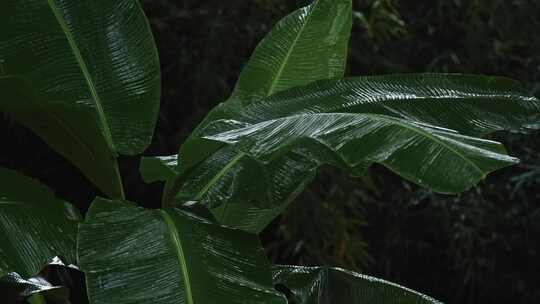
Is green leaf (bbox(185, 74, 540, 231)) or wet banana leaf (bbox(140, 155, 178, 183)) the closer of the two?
green leaf (bbox(185, 74, 540, 231))

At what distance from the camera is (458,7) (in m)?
3.24

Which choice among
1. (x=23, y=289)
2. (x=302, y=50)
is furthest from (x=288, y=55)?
(x=23, y=289)

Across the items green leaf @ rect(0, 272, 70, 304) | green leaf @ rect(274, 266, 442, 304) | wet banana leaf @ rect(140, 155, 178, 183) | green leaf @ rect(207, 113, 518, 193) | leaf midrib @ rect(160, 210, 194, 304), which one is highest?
green leaf @ rect(207, 113, 518, 193)

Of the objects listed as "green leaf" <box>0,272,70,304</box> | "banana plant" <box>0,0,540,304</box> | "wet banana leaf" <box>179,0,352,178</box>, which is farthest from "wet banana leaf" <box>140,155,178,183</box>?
"wet banana leaf" <box>179,0,352,178</box>

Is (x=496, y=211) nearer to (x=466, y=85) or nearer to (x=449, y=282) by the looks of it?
(x=449, y=282)

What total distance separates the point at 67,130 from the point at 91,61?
0.50 ft

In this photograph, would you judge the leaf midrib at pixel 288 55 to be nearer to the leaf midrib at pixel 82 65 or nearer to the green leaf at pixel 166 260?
the leaf midrib at pixel 82 65

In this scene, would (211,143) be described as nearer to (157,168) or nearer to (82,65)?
(157,168)

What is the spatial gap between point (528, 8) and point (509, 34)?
107 mm

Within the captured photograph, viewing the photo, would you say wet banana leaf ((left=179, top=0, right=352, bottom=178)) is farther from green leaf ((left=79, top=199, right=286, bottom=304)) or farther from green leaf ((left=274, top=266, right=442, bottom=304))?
green leaf ((left=79, top=199, right=286, bottom=304))

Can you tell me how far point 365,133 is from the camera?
3.18 feet

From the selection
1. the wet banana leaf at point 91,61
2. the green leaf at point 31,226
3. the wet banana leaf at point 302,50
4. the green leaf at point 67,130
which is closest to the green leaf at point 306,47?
the wet banana leaf at point 302,50

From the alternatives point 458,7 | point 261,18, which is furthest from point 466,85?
point 458,7

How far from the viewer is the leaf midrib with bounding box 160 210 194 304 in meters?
0.95
